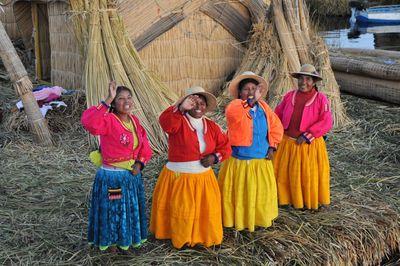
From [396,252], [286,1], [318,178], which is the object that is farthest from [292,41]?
[396,252]

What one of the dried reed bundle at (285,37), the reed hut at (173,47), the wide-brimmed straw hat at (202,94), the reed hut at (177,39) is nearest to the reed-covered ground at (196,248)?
the reed hut at (173,47)

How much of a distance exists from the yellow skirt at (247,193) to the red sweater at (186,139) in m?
0.24

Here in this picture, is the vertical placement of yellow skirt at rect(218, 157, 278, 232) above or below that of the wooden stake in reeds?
below

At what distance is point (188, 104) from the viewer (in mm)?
2660

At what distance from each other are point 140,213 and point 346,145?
2.73 metres

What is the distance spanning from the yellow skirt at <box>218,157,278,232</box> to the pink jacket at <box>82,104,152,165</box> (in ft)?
1.95

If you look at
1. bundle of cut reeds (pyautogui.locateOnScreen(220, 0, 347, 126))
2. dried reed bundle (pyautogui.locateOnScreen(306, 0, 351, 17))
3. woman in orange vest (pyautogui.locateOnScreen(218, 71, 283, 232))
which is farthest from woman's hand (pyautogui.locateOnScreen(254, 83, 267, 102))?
dried reed bundle (pyautogui.locateOnScreen(306, 0, 351, 17))

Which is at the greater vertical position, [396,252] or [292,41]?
[292,41]

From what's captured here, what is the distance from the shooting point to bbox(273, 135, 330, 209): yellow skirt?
337 centimetres

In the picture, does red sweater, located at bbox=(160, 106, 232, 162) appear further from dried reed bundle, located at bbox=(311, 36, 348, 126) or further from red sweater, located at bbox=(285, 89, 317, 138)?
dried reed bundle, located at bbox=(311, 36, 348, 126)

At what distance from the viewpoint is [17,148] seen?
459 cm

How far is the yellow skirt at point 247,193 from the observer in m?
2.99

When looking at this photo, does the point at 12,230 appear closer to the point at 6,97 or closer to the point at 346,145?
the point at 346,145

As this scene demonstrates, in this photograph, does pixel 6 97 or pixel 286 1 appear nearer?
pixel 286 1
